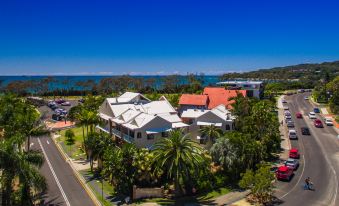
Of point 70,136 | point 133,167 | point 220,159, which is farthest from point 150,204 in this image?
point 70,136

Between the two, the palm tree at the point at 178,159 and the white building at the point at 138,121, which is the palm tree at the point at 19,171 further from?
the white building at the point at 138,121

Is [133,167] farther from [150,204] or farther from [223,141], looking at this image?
[223,141]

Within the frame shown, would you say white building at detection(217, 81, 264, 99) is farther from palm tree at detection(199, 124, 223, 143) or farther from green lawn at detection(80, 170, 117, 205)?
green lawn at detection(80, 170, 117, 205)

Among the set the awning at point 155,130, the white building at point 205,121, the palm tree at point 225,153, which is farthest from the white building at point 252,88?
the palm tree at point 225,153

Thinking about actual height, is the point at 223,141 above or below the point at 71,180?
above

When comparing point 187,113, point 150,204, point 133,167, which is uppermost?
point 187,113

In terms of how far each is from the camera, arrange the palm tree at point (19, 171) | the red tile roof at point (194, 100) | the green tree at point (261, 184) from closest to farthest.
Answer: the palm tree at point (19, 171), the green tree at point (261, 184), the red tile roof at point (194, 100)

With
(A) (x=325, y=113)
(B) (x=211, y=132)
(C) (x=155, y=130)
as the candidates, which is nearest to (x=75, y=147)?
(C) (x=155, y=130)

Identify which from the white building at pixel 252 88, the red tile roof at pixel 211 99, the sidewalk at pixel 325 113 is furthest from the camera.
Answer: the white building at pixel 252 88

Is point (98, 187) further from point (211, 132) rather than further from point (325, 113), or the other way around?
point (325, 113)
